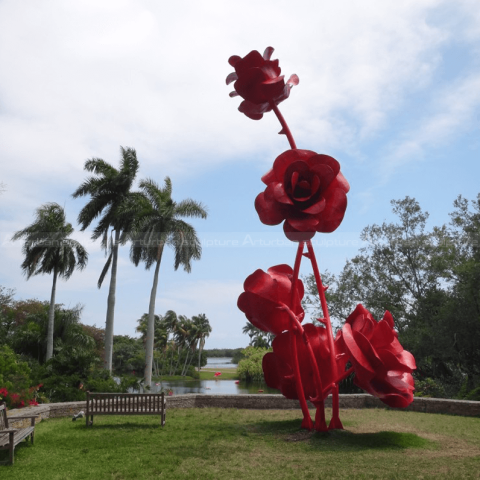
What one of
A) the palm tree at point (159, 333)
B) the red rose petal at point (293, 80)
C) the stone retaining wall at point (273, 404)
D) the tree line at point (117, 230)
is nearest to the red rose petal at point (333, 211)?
the red rose petal at point (293, 80)

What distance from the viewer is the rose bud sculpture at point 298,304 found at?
344 inches

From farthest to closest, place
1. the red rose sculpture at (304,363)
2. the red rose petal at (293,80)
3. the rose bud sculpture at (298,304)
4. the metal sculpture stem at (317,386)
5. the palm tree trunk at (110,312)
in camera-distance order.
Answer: the palm tree trunk at (110,312), the red rose petal at (293,80), the red rose sculpture at (304,363), the metal sculpture stem at (317,386), the rose bud sculpture at (298,304)

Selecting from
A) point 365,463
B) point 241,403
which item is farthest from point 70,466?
point 241,403

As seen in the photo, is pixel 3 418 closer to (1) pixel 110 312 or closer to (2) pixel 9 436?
(2) pixel 9 436

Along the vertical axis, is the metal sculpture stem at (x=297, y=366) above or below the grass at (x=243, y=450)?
above

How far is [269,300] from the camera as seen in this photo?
9.62 meters

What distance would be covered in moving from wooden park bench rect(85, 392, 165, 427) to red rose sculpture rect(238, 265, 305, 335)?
253 centimetres

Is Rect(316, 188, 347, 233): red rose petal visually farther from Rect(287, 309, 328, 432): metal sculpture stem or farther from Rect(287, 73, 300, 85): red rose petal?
Rect(287, 73, 300, 85): red rose petal

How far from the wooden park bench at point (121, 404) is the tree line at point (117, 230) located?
11.9m

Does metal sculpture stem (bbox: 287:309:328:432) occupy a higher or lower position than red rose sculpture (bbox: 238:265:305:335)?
lower

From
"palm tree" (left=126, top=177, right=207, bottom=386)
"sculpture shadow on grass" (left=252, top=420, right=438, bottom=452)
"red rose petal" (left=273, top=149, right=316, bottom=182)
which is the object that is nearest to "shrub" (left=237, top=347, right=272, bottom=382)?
"palm tree" (left=126, top=177, right=207, bottom=386)

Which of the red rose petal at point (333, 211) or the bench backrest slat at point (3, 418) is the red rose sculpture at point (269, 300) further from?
the bench backrest slat at point (3, 418)

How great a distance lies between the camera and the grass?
21.2ft

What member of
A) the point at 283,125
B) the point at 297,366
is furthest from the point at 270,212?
the point at 297,366
